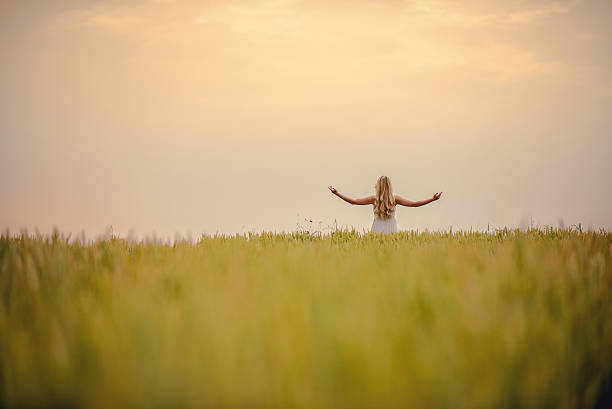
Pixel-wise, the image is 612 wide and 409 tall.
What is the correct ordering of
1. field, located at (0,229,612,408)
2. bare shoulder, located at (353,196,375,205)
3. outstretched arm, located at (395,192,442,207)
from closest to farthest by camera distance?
1. field, located at (0,229,612,408)
2. outstretched arm, located at (395,192,442,207)
3. bare shoulder, located at (353,196,375,205)

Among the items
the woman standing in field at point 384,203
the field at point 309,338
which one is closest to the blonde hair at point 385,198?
the woman standing in field at point 384,203

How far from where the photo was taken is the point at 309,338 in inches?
87.2

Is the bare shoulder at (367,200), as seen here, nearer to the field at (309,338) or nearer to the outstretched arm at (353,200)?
the outstretched arm at (353,200)

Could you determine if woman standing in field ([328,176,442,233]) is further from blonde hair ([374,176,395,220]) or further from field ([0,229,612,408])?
field ([0,229,612,408])

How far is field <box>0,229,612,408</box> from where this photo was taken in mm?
1879

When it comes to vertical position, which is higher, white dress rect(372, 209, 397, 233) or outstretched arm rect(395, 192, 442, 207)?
outstretched arm rect(395, 192, 442, 207)

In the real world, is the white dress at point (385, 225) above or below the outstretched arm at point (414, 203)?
below

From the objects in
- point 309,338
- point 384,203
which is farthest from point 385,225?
point 309,338

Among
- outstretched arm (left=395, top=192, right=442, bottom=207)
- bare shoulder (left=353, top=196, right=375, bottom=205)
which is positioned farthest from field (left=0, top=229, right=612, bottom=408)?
bare shoulder (left=353, top=196, right=375, bottom=205)

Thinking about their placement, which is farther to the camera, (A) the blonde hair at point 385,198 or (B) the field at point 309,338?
(A) the blonde hair at point 385,198

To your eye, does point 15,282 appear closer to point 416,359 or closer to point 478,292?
point 416,359

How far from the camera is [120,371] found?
78.1 inches

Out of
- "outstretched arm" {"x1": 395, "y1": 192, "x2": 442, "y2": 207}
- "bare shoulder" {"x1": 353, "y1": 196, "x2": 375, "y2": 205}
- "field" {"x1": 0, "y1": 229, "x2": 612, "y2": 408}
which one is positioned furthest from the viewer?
"bare shoulder" {"x1": 353, "y1": 196, "x2": 375, "y2": 205}

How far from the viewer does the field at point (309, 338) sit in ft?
6.16
